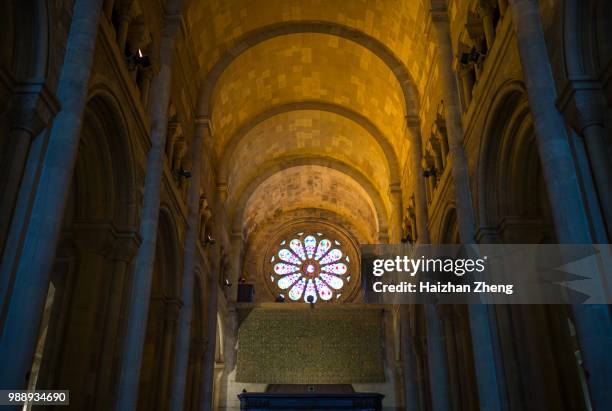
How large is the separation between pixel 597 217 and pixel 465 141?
5673 mm

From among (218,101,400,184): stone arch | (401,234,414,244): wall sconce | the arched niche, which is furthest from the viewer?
(218,101,400,184): stone arch

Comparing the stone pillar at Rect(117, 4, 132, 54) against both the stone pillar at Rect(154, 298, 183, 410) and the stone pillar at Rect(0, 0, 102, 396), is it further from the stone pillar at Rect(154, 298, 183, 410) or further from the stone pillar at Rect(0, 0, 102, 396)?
the stone pillar at Rect(154, 298, 183, 410)

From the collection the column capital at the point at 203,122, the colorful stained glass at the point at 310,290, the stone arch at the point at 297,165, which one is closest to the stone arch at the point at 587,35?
the column capital at the point at 203,122

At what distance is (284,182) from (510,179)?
53.9ft

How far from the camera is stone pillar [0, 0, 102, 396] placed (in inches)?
244

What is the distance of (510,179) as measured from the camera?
10.8m

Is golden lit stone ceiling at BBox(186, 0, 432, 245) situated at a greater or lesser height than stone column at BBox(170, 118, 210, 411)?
greater

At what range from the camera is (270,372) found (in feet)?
72.1

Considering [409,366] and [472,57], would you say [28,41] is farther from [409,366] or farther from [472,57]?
[409,366]

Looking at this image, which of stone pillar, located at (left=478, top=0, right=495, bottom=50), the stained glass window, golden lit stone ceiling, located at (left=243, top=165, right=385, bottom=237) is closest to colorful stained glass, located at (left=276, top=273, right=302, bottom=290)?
the stained glass window

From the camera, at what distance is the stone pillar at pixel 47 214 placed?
244 inches

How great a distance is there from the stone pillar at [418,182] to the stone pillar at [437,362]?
7.32 ft

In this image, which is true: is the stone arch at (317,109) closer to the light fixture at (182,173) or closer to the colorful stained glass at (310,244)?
the light fixture at (182,173)

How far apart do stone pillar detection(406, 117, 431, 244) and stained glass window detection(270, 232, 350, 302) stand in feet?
37.1
